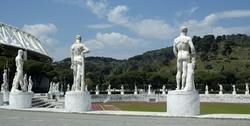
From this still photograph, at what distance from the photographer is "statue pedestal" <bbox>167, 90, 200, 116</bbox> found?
14.5 m

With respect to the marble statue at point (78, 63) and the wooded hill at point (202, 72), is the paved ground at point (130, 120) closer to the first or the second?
the marble statue at point (78, 63)

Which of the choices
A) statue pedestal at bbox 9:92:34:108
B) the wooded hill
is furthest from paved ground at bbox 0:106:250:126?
the wooded hill

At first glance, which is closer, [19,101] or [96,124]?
[96,124]

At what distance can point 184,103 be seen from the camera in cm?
1453

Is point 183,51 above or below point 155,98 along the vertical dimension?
above

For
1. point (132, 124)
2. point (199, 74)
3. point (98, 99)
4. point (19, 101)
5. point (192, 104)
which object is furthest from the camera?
point (199, 74)

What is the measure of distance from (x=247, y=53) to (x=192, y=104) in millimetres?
157578

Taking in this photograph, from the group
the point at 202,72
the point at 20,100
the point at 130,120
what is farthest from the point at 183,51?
the point at 202,72

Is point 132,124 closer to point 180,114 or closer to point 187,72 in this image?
point 180,114

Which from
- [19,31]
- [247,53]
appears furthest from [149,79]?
[247,53]

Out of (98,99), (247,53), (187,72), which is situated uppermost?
(247,53)

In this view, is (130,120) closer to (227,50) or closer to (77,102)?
(77,102)

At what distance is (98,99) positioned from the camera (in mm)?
59125

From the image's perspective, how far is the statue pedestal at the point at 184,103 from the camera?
1452 cm
